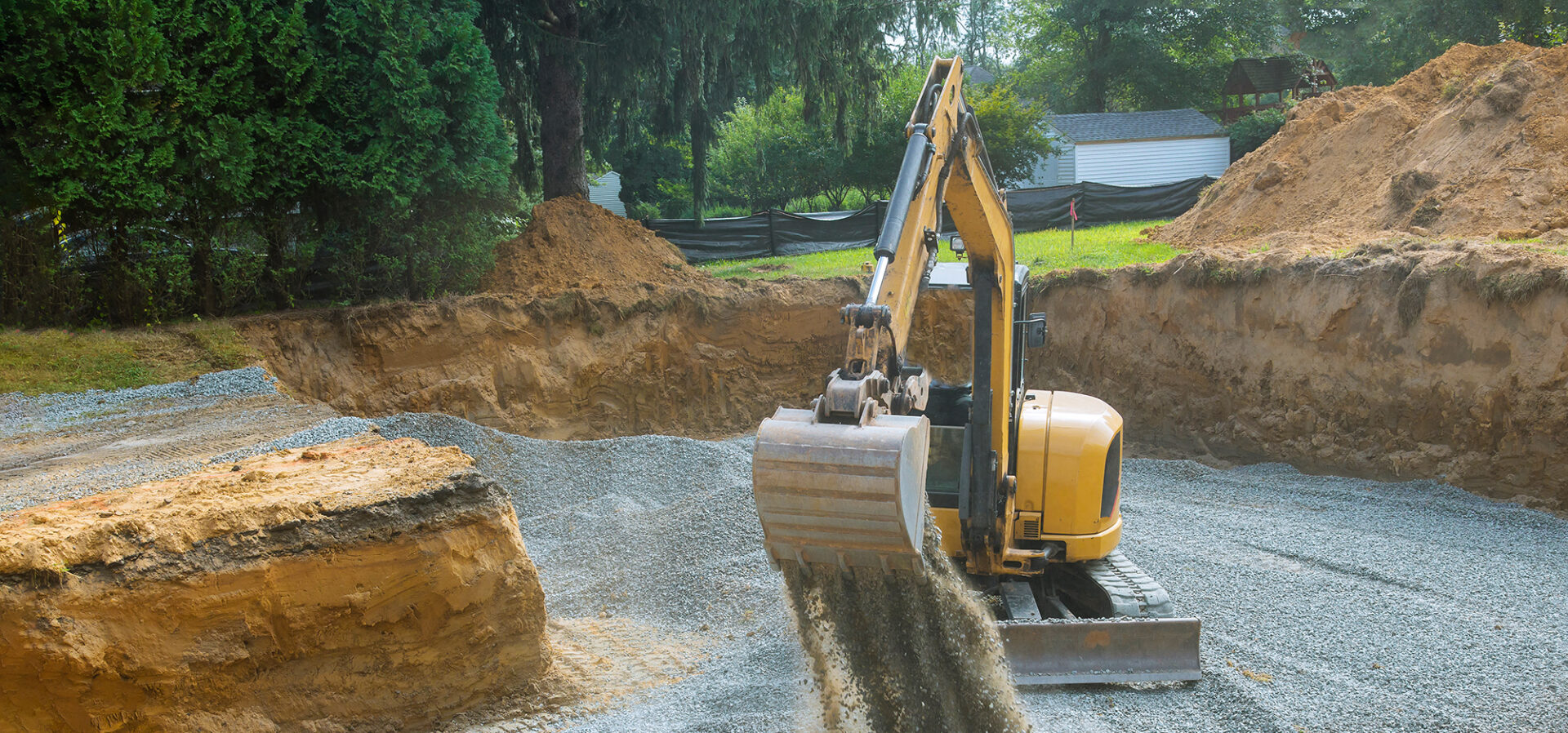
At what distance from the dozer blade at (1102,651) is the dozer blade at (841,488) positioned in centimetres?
215

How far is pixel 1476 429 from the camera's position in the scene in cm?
886

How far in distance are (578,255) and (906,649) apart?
9.74m

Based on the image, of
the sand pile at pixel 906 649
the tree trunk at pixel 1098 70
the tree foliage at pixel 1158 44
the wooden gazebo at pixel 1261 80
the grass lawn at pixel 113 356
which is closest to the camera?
the sand pile at pixel 906 649

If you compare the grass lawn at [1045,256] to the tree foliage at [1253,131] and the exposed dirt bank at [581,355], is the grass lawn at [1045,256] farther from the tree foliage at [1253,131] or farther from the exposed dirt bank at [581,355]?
the tree foliage at [1253,131]

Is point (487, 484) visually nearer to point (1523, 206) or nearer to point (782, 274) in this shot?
point (782, 274)

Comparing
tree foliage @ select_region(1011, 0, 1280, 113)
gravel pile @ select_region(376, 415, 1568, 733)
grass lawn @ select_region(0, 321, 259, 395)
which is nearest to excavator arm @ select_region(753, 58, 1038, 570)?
gravel pile @ select_region(376, 415, 1568, 733)

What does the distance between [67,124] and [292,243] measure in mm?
2602

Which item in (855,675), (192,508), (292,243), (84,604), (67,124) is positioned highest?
(67,124)

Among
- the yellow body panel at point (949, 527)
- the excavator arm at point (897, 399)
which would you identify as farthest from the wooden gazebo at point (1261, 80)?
the yellow body panel at point (949, 527)

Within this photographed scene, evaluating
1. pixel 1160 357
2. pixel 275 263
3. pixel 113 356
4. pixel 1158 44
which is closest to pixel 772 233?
pixel 1160 357

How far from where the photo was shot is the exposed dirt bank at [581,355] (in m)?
10.7

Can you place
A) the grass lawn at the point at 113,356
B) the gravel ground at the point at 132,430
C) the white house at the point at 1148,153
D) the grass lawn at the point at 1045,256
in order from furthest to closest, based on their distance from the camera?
1. the white house at the point at 1148,153
2. the grass lawn at the point at 1045,256
3. the grass lawn at the point at 113,356
4. the gravel ground at the point at 132,430

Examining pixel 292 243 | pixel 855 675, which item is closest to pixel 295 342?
pixel 292 243

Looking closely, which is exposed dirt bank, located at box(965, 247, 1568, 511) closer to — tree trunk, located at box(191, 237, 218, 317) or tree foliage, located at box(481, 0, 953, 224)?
tree foliage, located at box(481, 0, 953, 224)
